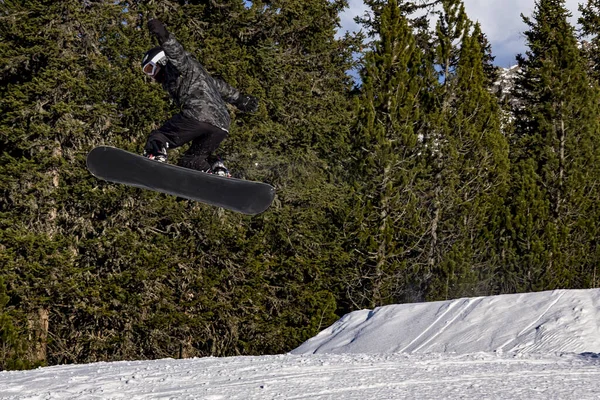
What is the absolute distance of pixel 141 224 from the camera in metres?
16.9

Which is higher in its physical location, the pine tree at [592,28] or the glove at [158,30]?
the pine tree at [592,28]

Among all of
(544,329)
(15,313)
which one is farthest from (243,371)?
(15,313)

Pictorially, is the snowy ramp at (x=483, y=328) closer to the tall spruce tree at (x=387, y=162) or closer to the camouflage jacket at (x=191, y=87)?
the camouflage jacket at (x=191, y=87)

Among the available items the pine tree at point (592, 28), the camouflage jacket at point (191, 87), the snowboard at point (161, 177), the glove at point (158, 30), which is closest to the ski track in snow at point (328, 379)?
the snowboard at point (161, 177)

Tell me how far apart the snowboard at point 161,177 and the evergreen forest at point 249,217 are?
950cm

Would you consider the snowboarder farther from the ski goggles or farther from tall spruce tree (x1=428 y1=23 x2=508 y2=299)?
tall spruce tree (x1=428 y1=23 x2=508 y2=299)

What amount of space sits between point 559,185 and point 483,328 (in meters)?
12.4

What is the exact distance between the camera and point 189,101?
6488 mm

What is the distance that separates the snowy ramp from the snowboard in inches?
149

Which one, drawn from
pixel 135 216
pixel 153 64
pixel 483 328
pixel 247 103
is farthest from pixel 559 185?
pixel 153 64

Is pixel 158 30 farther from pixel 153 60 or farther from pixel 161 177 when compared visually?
pixel 161 177

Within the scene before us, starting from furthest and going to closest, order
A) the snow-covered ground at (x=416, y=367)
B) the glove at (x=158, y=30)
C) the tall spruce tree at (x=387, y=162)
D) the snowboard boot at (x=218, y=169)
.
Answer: the tall spruce tree at (x=387, y=162) < the snowboard boot at (x=218, y=169) < the glove at (x=158, y=30) < the snow-covered ground at (x=416, y=367)

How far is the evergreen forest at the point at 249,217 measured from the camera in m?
16.0

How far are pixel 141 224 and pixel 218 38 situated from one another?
5176 millimetres
